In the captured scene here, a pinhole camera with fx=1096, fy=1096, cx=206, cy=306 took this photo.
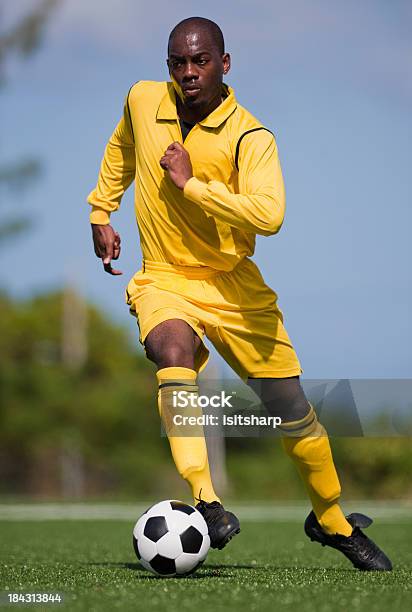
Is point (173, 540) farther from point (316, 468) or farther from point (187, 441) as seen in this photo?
point (316, 468)

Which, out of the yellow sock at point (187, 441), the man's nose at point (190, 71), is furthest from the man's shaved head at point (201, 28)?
the yellow sock at point (187, 441)

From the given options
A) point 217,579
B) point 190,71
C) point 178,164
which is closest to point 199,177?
point 178,164

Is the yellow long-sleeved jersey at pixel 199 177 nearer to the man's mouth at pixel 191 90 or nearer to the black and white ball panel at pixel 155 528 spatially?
the man's mouth at pixel 191 90

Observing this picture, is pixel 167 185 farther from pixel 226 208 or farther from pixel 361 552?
pixel 361 552

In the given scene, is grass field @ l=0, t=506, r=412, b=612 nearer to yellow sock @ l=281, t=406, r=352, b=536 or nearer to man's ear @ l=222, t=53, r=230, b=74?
yellow sock @ l=281, t=406, r=352, b=536

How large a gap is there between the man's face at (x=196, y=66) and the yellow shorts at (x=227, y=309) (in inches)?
35.1

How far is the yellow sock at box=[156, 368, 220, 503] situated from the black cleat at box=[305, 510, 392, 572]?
115cm

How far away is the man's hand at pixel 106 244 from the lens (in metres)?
6.15

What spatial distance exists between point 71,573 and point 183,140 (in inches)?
89.2

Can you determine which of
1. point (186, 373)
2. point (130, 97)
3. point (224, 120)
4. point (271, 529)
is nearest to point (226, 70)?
point (224, 120)

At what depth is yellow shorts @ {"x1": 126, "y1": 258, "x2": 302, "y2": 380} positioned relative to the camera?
5.57 meters

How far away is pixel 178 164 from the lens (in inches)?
213

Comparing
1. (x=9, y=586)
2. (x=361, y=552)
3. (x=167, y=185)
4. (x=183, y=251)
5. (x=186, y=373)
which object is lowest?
(x=361, y=552)

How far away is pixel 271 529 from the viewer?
11914 millimetres
